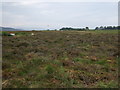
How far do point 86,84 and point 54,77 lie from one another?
3.65 ft

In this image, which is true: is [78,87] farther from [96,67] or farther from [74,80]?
[96,67]

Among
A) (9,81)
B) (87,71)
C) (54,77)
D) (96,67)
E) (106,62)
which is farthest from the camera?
(106,62)

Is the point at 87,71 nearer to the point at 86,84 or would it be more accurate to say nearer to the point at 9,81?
the point at 86,84

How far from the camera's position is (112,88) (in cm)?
507

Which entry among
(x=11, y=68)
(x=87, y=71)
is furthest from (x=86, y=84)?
(x=11, y=68)

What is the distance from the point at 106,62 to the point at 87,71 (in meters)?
2.06

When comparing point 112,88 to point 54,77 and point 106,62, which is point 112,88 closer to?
point 54,77

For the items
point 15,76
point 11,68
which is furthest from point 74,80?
point 11,68

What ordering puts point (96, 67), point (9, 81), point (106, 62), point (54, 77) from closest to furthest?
1. point (9, 81)
2. point (54, 77)
3. point (96, 67)
4. point (106, 62)

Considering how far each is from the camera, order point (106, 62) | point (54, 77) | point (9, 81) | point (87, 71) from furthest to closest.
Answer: point (106, 62)
point (87, 71)
point (54, 77)
point (9, 81)

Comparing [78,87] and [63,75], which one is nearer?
[78,87]

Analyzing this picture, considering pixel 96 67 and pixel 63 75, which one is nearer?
pixel 63 75

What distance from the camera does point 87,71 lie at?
22.6ft

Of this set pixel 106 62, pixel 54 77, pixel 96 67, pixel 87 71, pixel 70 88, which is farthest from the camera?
pixel 106 62
